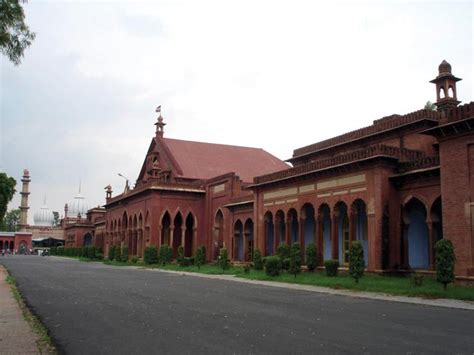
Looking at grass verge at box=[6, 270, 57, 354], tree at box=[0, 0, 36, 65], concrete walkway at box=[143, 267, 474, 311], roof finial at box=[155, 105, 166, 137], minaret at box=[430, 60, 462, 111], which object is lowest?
grass verge at box=[6, 270, 57, 354]

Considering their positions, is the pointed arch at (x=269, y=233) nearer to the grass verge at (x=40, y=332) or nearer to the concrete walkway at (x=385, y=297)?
the concrete walkway at (x=385, y=297)

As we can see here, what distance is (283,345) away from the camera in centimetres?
842

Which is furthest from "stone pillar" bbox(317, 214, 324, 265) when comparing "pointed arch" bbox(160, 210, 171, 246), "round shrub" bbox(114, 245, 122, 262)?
"round shrub" bbox(114, 245, 122, 262)

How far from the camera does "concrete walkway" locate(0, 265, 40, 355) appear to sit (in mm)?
8078

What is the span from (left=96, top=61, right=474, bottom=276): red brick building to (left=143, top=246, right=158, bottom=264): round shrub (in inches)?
116

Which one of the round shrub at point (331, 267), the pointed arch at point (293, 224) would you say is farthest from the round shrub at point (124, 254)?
the round shrub at point (331, 267)

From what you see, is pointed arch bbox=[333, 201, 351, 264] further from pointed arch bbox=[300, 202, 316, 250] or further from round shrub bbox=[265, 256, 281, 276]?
round shrub bbox=[265, 256, 281, 276]

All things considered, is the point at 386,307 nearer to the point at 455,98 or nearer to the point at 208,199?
the point at 455,98

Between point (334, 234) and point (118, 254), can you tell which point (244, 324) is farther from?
point (118, 254)

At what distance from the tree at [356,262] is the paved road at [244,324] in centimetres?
444

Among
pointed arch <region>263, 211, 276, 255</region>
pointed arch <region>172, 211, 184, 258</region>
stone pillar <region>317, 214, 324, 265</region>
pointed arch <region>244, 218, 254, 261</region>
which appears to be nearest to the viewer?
stone pillar <region>317, 214, 324, 265</region>

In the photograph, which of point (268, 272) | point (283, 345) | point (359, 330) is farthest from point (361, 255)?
point (283, 345)

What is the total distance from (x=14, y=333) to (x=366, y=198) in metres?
18.8

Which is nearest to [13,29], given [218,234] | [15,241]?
[218,234]
